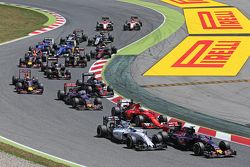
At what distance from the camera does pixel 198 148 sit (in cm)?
2827

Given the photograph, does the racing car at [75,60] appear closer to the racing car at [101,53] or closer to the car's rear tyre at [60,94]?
the racing car at [101,53]

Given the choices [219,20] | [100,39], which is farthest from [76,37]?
[219,20]

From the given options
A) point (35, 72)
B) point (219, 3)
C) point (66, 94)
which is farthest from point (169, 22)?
point (66, 94)

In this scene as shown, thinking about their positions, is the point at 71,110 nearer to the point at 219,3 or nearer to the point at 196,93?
the point at 196,93

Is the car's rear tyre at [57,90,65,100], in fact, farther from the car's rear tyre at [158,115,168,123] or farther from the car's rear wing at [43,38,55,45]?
the car's rear wing at [43,38,55,45]

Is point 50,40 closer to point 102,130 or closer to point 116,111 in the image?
point 116,111

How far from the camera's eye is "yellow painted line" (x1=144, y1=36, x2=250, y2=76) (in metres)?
47.6

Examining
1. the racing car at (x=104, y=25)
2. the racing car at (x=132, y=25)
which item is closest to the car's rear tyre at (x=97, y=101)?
the racing car at (x=104, y=25)

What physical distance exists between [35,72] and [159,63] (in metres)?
8.96

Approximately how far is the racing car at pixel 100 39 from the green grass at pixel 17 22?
7.39 meters

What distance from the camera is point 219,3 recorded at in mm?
74625

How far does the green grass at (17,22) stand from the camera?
62.1 meters

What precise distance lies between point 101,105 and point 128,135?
24.2 ft

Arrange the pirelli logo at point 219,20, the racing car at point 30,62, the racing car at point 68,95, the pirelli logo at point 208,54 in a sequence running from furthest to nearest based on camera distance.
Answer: the pirelli logo at point 219,20
the pirelli logo at point 208,54
the racing car at point 30,62
the racing car at point 68,95
